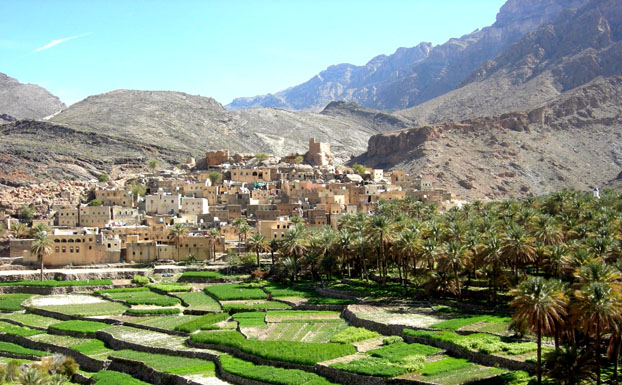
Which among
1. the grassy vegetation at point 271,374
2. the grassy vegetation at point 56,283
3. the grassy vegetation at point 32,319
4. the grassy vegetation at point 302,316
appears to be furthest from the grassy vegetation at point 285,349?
the grassy vegetation at point 56,283

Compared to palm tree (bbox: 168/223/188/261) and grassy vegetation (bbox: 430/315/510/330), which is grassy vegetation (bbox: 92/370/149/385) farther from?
palm tree (bbox: 168/223/188/261)

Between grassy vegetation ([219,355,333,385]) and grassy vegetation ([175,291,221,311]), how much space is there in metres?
14.7

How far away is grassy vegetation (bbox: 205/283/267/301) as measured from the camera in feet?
202

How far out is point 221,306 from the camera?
58531mm

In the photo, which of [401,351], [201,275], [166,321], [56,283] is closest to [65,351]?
[166,321]

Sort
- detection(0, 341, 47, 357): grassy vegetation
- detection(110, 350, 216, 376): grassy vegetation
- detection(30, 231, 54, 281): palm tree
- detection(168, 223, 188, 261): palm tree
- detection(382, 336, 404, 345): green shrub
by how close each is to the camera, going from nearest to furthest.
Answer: detection(110, 350, 216, 376): grassy vegetation < detection(382, 336, 404, 345): green shrub < detection(0, 341, 47, 357): grassy vegetation < detection(30, 231, 54, 281): palm tree < detection(168, 223, 188, 261): palm tree

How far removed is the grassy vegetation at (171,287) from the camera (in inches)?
2564

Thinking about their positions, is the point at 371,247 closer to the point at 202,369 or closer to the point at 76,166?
the point at 202,369

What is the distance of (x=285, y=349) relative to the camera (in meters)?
43.9

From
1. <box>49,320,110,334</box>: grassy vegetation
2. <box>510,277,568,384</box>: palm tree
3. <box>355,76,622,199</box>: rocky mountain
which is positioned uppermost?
<box>355,76,622,199</box>: rocky mountain

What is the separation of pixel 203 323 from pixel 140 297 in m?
12.5

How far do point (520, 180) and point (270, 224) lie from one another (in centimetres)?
7977

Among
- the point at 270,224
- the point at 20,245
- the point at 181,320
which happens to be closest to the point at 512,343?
the point at 181,320

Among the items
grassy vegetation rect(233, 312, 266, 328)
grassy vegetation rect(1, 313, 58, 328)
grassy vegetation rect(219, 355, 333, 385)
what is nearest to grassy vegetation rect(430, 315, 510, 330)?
grassy vegetation rect(219, 355, 333, 385)
